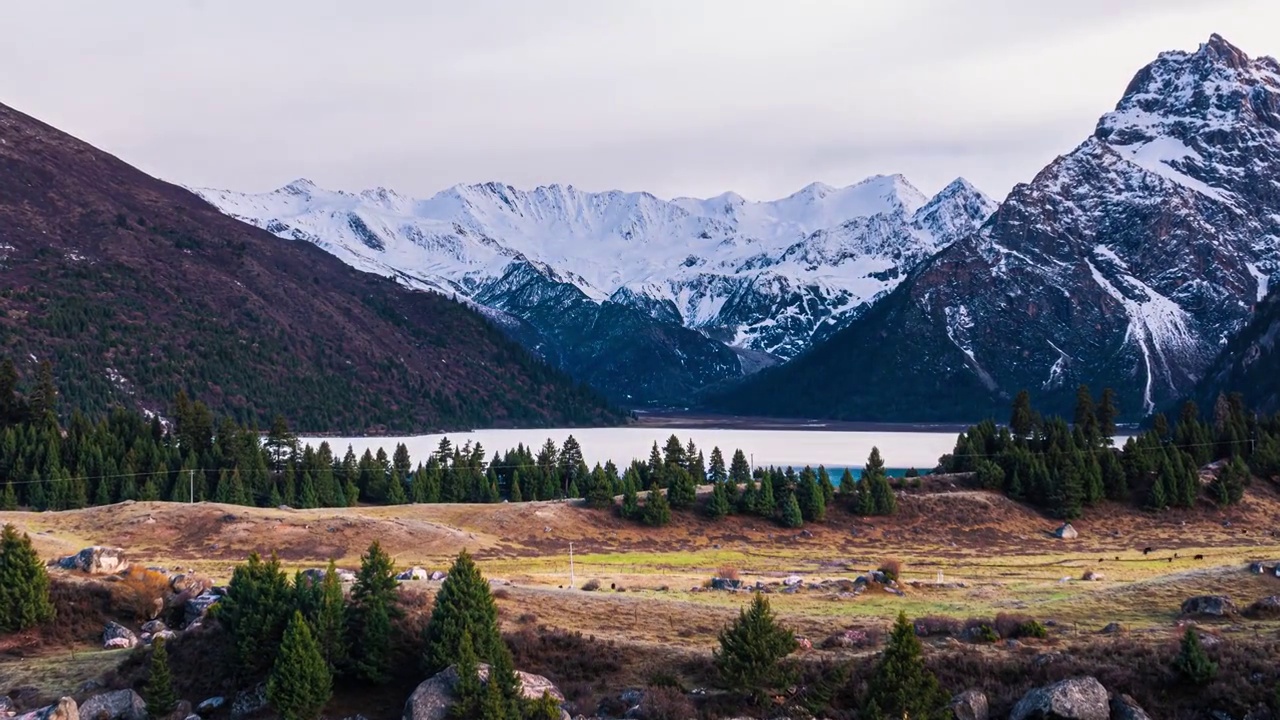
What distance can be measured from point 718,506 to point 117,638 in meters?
67.3

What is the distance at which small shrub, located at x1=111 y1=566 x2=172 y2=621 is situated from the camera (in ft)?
204

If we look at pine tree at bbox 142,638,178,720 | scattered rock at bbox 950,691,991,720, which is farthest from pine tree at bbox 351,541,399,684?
scattered rock at bbox 950,691,991,720

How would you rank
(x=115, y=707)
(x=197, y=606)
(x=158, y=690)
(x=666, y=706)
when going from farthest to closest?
(x=197, y=606) < (x=115, y=707) < (x=158, y=690) < (x=666, y=706)

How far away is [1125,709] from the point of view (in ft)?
131

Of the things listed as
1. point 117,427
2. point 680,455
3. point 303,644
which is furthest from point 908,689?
point 117,427

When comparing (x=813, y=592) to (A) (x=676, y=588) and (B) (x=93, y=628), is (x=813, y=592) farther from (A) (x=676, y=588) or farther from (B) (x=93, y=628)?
(B) (x=93, y=628)

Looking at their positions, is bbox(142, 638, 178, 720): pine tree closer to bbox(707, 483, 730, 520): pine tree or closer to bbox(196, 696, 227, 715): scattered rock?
bbox(196, 696, 227, 715): scattered rock

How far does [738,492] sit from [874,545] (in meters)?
→ 16.5

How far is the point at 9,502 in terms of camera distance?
118m

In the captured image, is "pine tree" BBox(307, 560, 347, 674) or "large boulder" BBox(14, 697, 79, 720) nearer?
"large boulder" BBox(14, 697, 79, 720)

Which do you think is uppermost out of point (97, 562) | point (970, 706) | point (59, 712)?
point (97, 562)

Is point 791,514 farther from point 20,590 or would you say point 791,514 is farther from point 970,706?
point 970,706

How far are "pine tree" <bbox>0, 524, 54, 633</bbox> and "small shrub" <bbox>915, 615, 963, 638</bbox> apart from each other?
141ft

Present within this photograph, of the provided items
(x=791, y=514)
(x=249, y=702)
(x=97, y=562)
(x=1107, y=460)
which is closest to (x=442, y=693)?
(x=249, y=702)
